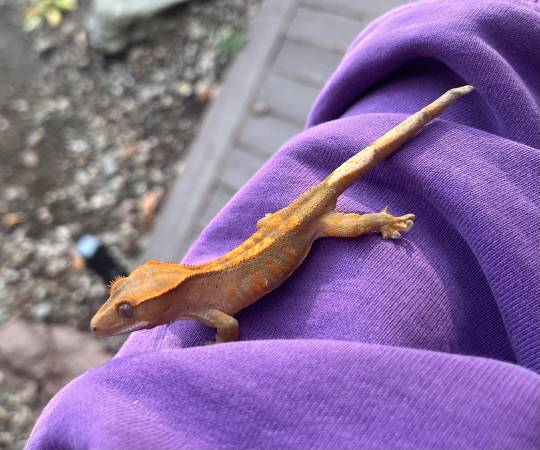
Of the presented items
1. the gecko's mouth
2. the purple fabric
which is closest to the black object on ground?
the gecko's mouth

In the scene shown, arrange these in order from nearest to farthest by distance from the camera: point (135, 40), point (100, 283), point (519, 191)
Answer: point (519, 191), point (100, 283), point (135, 40)

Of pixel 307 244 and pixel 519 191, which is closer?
pixel 519 191

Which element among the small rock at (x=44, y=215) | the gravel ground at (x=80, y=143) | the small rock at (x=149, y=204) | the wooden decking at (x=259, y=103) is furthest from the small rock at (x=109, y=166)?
the wooden decking at (x=259, y=103)

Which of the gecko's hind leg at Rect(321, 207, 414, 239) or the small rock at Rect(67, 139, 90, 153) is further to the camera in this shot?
the small rock at Rect(67, 139, 90, 153)

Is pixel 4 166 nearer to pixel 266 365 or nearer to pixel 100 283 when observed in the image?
pixel 100 283

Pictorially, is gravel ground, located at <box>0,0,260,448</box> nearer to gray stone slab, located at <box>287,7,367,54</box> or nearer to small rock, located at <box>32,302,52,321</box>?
small rock, located at <box>32,302,52,321</box>

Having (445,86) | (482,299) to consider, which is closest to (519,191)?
(482,299)

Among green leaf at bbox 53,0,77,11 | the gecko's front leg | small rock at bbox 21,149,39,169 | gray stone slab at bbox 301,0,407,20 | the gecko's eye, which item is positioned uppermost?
gray stone slab at bbox 301,0,407,20

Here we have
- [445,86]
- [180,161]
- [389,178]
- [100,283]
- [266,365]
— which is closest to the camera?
[266,365]
